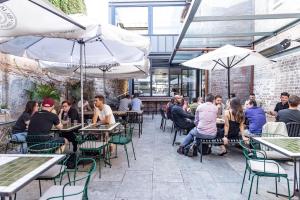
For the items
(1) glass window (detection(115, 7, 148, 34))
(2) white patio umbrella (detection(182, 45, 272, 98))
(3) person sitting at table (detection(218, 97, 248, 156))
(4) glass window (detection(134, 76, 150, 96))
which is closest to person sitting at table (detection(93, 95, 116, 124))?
(3) person sitting at table (detection(218, 97, 248, 156))

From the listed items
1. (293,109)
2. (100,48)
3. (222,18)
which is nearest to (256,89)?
(222,18)

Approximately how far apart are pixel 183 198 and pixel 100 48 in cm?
398

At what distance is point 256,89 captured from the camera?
9.41 meters

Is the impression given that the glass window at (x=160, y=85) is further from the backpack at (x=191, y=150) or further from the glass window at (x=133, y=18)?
the backpack at (x=191, y=150)

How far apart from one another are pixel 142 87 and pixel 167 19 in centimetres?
395

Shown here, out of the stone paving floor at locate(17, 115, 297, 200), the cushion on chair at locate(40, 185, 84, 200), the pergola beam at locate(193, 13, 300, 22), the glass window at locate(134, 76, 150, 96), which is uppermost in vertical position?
the pergola beam at locate(193, 13, 300, 22)

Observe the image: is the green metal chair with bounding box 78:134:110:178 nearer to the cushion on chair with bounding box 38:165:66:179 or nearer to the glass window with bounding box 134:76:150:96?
the cushion on chair with bounding box 38:165:66:179

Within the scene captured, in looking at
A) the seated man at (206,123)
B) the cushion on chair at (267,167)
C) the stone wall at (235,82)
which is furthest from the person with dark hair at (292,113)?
the stone wall at (235,82)

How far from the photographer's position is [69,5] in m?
10.4

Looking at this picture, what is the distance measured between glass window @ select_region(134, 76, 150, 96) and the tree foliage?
5.15m

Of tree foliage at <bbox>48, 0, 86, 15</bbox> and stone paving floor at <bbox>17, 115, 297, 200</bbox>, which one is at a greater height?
tree foliage at <bbox>48, 0, 86, 15</bbox>

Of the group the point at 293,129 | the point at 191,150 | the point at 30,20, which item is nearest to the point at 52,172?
the point at 30,20

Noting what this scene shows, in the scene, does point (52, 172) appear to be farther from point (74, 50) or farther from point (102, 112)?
point (74, 50)

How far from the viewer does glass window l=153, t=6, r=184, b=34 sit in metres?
15.3
